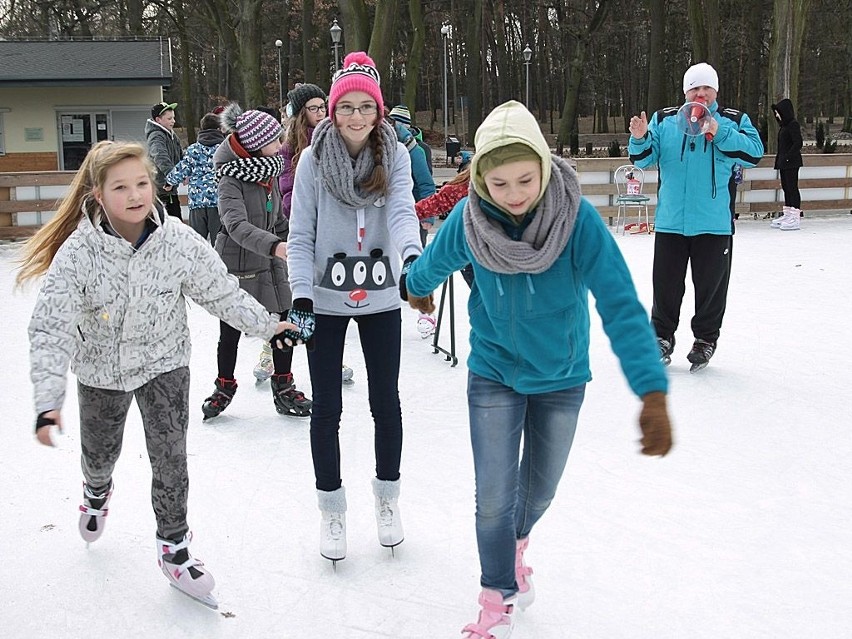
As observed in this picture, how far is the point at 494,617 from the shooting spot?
273cm

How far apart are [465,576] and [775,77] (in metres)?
16.3

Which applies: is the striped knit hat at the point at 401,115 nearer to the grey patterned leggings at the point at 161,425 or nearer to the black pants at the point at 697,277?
the black pants at the point at 697,277

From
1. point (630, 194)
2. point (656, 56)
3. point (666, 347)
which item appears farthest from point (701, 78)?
point (656, 56)

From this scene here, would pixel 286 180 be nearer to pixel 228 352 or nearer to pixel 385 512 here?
pixel 228 352

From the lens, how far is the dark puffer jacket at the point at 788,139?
43.7 feet

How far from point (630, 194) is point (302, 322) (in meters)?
11.1

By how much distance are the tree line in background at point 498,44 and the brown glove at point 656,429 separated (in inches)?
637

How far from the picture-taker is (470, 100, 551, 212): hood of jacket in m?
2.49

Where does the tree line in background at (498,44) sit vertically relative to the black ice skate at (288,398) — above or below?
above

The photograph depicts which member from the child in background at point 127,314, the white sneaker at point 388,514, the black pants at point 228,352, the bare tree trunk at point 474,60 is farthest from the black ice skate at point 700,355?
the bare tree trunk at point 474,60

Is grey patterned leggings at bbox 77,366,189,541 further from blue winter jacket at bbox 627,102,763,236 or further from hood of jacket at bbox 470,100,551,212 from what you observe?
blue winter jacket at bbox 627,102,763,236

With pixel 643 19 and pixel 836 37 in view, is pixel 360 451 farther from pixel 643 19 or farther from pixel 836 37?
pixel 836 37

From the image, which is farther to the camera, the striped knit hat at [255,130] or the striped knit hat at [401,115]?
the striped knit hat at [401,115]

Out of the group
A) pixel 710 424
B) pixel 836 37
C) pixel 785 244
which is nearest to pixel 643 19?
pixel 836 37
